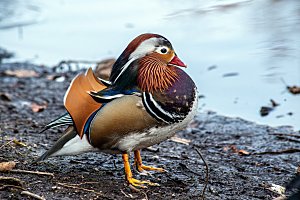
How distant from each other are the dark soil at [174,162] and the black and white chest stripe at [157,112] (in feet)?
1.38

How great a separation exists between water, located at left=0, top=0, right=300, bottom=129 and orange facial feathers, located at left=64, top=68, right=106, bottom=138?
8.25ft

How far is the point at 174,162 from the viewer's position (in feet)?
14.0

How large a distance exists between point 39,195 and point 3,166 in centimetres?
38

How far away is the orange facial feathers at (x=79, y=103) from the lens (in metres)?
3.56

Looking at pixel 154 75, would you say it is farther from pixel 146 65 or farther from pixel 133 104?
pixel 133 104

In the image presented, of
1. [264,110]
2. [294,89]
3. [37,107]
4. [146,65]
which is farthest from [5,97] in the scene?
[146,65]

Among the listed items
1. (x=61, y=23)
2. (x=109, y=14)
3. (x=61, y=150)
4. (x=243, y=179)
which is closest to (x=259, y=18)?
(x=109, y=14)

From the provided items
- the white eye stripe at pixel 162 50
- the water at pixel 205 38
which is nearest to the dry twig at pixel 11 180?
the white eye stripe at pixel 162 50

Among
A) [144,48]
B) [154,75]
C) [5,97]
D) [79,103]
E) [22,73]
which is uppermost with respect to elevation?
[144,48]

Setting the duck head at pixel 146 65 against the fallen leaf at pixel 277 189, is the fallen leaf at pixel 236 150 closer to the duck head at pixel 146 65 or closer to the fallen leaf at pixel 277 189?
the fallen leaf at pixel 277 189

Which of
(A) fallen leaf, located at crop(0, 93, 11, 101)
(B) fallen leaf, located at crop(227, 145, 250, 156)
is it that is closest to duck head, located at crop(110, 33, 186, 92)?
(B) fallen leaf, located at crop(227, 145, 250, 156)

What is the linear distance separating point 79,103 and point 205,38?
14.4 feet

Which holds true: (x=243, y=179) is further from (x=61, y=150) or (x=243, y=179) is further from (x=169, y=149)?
(x=61, y=150)

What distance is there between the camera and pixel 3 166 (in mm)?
3605
